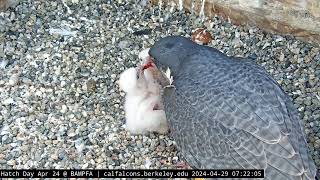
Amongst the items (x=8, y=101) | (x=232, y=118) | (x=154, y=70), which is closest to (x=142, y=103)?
(x=154, y=70)

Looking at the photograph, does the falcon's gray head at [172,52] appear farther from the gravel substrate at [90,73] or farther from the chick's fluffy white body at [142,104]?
the gravel substrate at [90,73]

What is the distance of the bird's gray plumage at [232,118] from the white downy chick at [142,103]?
285 mm

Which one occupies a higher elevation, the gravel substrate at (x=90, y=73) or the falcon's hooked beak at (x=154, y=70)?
the falcon's hooked beak at (x=154, y=70)

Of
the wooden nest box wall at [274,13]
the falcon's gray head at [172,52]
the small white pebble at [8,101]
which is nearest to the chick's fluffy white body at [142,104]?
the falcon's gray head at [172,52]

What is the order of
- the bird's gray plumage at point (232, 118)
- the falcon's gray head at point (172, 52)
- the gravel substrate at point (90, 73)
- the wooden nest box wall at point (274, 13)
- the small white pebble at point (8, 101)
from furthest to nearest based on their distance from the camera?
the wooden nest box wall at point (274, 13) → the small white pebble at point (8, 101) → the gravel substrate at point (90, 73) → the falcon's gray head at point (172, 52) → the bird's gray plumage at point (232, 118)

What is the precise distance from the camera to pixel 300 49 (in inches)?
181

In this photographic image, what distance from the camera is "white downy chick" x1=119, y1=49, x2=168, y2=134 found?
12.8 feet

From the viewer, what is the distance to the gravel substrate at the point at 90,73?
3.90 m

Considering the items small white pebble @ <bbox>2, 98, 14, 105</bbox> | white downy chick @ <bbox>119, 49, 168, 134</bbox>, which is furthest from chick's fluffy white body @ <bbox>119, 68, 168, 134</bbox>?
small white pebble @ <bbox>2, 98, 14, 105</bbox>

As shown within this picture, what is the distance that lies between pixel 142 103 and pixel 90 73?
0.62m

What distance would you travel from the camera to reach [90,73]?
443 centimetres

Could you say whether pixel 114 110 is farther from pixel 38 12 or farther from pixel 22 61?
pixel 38 12

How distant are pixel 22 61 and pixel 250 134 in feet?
6.41

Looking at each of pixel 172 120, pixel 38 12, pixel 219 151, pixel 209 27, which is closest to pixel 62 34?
pixel 38 12
